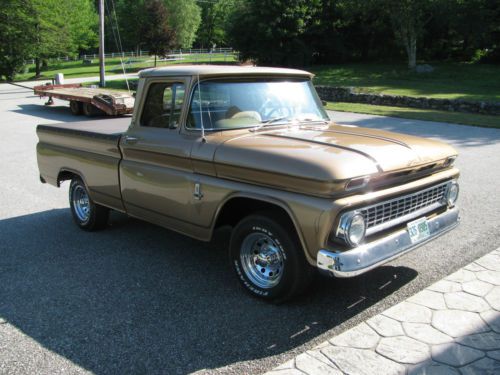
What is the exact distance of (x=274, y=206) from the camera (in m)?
3.95

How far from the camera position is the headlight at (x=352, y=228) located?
3445mm

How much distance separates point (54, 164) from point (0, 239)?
111cm

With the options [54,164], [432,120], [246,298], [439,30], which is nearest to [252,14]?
[439,30]

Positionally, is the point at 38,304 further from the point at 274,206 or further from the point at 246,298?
the point at 274,206

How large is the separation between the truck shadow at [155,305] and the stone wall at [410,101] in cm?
A: 1537

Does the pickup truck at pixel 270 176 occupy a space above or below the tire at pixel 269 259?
above

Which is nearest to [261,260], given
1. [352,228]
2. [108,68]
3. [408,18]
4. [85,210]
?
[352,228]

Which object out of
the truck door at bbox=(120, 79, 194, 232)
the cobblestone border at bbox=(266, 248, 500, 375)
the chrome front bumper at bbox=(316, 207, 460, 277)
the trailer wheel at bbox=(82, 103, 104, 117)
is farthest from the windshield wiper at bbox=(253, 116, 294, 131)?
the trailer wheel at bbox=(82, 103, 104, 117)

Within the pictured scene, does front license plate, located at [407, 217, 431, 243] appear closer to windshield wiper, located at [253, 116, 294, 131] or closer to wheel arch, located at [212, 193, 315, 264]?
wheel arch, located at [212, 193, 315, 264]

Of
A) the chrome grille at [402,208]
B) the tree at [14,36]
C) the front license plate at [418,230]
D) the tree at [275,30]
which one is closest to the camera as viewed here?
the chrome grille at [402,208]

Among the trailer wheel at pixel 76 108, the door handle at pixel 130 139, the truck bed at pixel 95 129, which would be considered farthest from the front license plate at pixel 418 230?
the trailer wheel at pixel 76 108

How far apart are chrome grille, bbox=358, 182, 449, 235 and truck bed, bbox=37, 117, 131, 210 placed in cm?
276

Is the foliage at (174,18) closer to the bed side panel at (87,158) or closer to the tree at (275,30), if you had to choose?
the tree at (275,30)

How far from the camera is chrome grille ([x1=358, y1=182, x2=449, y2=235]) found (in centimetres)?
370
